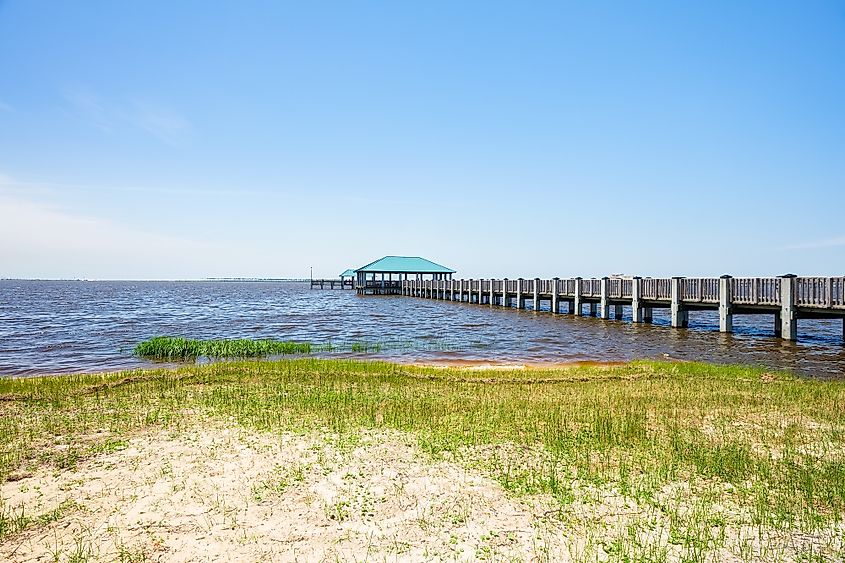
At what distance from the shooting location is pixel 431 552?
5.32m

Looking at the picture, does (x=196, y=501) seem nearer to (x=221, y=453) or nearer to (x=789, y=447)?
(x=221, y=453)

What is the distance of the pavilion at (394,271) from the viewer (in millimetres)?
79375

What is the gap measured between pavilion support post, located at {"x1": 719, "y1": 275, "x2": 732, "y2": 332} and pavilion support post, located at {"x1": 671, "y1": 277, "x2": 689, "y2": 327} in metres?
2.83

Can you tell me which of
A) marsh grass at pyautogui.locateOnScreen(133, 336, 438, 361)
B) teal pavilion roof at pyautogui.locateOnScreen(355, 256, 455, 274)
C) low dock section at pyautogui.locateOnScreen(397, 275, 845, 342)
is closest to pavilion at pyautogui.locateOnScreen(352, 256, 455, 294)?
teal pavilion roof at pyautogui.locateOnScreen(355, 256, 455, 274)

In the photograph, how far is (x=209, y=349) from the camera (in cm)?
2294

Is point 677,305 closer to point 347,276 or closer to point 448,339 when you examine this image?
point 448,339

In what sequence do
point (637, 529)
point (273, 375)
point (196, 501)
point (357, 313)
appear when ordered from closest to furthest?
point (637, 529), point (196, 501), point (273, 375), point (357, 313)

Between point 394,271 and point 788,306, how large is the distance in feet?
193

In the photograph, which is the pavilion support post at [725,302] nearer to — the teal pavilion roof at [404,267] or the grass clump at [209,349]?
the grass clump at [209,349]

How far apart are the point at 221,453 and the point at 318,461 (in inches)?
59.0

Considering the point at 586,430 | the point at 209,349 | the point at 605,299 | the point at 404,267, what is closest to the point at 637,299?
the point at 605,299

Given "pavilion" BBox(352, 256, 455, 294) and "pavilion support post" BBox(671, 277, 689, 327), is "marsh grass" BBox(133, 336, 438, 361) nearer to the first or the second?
"pavilion support post" BBox(671, 277, 689, 327)

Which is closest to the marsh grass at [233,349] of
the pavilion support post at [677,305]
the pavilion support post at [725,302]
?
the pavilion support post at [725,302]

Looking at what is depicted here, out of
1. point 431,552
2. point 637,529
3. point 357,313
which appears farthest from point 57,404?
point 357,313
